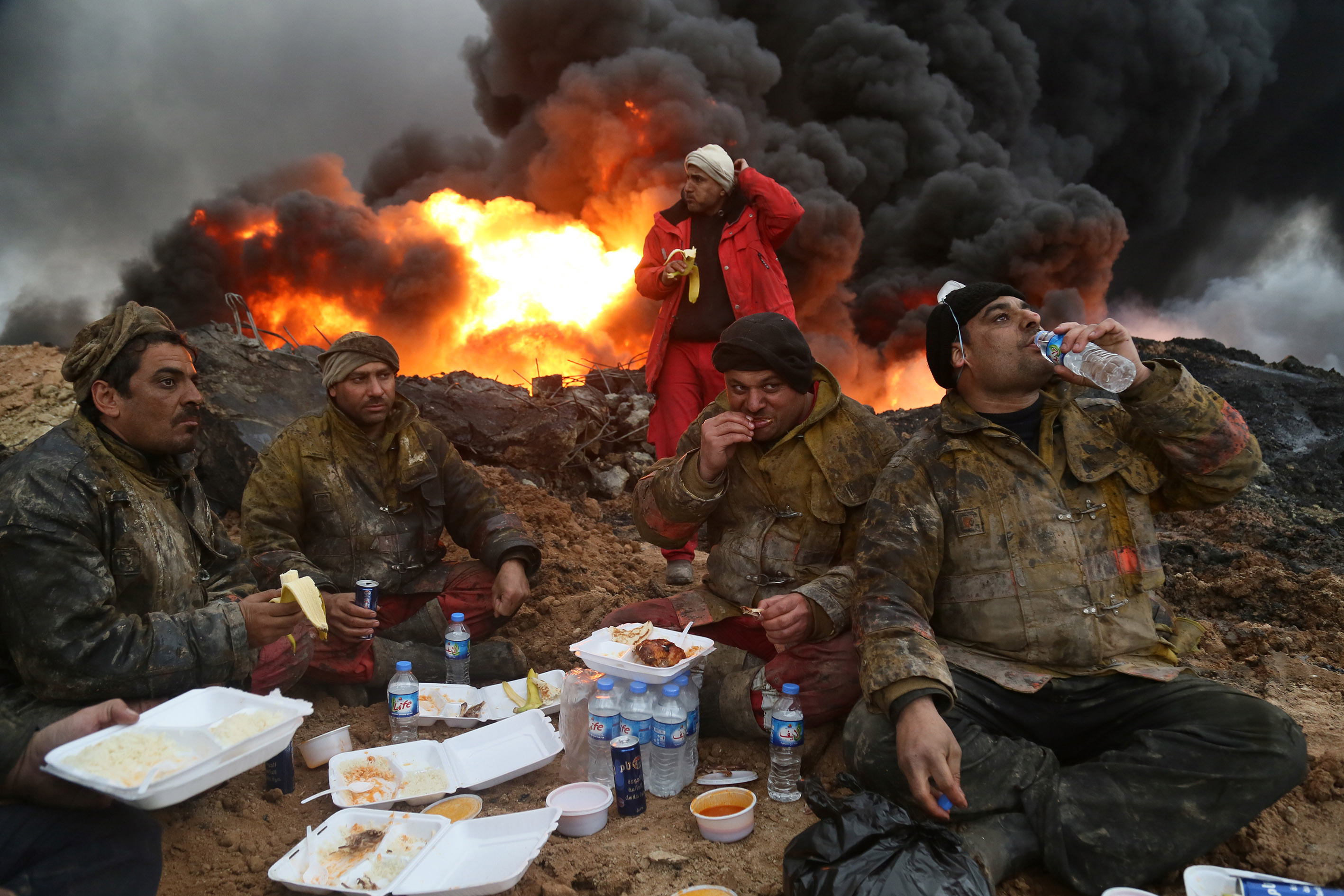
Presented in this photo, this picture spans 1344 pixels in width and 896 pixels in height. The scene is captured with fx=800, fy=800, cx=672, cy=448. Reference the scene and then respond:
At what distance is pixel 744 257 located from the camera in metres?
6.24

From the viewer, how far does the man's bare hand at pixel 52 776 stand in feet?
7.64

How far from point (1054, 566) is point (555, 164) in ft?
61.6

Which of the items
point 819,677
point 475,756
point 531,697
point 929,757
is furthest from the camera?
point 531,697

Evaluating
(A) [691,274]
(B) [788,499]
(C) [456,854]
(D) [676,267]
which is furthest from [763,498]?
(A) [691,274]

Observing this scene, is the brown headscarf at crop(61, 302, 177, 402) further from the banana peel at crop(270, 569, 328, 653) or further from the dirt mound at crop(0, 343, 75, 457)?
the dirt mound at crop(0, 343, 75, 457)

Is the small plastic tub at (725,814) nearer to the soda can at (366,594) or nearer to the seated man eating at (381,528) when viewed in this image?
the soda can at (366,594)

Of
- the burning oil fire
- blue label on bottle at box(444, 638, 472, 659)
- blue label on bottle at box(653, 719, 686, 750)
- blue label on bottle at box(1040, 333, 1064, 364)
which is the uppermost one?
the burning oil fire

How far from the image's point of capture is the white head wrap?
6000 millimetres

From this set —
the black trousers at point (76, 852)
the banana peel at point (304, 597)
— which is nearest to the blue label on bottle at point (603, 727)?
the banana peel at point (304, 597)

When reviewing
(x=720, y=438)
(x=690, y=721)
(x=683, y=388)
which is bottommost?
(x=690, y=721)

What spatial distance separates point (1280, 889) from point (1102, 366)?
1.64 metres

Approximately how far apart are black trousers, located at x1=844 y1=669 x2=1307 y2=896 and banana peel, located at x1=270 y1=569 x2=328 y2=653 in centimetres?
202

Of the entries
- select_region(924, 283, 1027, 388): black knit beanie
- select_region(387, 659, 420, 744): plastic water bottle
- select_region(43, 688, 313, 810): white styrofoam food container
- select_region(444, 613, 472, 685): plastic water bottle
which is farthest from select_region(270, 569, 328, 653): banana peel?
select_region(924, 283, 1027, 388): black knit beanie

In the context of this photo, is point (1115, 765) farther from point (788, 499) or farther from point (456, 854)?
point (456, 854)
